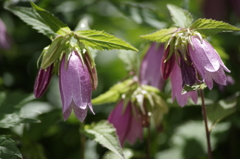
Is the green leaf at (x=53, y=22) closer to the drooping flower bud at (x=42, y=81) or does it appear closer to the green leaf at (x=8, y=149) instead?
the drooping flower bud at (x=42, y=81)

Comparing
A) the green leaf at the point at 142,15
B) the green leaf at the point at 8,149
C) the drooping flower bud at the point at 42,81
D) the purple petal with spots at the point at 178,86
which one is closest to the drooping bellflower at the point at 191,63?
the purple petal with spots at the point at 178,86

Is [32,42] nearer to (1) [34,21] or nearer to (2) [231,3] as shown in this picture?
(1) [34,21]

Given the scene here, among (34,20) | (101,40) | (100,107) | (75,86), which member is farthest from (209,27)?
(100,107)

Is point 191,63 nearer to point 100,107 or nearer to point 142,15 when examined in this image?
point 142,15

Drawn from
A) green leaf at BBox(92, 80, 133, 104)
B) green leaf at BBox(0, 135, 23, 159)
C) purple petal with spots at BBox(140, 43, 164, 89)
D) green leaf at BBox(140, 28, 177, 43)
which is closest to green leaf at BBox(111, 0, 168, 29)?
purple petal with spots at BBox(140, 43, 164, 89)

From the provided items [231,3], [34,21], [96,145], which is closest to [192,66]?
[34,21]

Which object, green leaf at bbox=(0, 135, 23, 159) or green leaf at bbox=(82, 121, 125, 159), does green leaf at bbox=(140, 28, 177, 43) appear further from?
green leaf at bbox=(0, 135, 23, 159)
